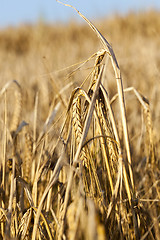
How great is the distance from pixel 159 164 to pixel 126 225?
39 centimetres

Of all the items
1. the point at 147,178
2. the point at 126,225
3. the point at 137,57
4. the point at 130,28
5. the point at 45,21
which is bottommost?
the point at 126,225

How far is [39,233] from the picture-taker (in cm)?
63

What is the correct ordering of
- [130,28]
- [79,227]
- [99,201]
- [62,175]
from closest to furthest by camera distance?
[79,227], [99,201], [62,175], [130,28]

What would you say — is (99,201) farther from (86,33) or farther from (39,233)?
(86,33)

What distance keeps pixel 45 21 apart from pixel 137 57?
12.9ft

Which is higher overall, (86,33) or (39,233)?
(86,33)

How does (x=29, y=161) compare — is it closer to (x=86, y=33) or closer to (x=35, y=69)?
(x=35, y=69)

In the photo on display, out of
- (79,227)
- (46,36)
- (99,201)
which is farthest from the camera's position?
(46,36)

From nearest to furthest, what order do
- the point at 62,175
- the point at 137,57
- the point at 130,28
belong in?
the point at 62,175 < the point at 137,57 < the point at 130,28

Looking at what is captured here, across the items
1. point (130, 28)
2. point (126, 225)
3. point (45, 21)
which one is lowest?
point (126, 225)

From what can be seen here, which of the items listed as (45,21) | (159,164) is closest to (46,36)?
(45,21)

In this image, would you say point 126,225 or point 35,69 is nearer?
point 126,225

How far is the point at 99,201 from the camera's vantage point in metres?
0.61

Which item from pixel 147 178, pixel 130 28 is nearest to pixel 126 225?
pixel 147 178
